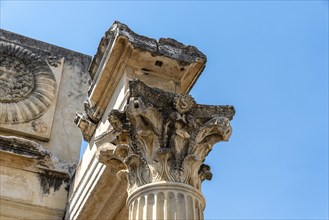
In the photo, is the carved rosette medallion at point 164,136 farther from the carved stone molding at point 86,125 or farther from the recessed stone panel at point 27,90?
the recessed stone panel at point 27,90

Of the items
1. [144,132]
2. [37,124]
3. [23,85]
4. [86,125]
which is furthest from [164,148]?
[23,85]

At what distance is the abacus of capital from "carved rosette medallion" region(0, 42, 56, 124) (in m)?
0.02

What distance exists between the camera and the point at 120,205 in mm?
9328

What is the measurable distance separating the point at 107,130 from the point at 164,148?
1849 mm

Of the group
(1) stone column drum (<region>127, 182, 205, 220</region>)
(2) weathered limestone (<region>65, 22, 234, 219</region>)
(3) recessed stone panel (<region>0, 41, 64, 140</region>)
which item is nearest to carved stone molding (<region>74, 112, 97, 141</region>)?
(2) weathered limestone (<region>65, 22, 234, 219</region>)

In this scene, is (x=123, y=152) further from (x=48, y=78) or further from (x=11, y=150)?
(x=48, y=78)

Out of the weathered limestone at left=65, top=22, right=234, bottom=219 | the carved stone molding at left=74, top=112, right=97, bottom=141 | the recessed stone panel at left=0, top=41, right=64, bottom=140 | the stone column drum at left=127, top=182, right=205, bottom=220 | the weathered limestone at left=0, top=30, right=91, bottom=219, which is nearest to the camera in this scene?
the stone column drum at left=127, top=182, right=205, bottom=220

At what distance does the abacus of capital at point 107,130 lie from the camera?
7.27 m

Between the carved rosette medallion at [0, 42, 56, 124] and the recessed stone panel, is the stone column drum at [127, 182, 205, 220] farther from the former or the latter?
the carved rosette medallion at [0, 42, 56, 124]

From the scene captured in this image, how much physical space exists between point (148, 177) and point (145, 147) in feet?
1.49

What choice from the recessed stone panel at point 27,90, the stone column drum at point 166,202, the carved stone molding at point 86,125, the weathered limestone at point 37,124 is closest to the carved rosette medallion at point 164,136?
the stone column drum at point 166,202

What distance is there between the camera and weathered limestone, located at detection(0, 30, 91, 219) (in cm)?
1066

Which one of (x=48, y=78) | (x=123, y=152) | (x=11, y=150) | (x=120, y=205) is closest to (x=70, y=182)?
(x=11, y=150)

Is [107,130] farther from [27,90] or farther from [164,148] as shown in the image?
[27,90]
